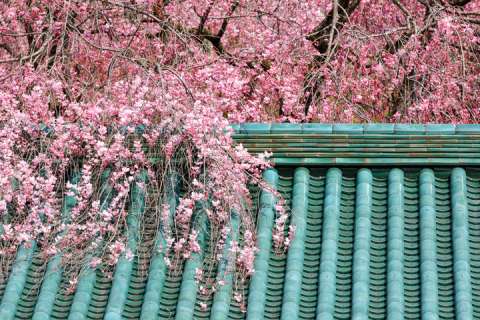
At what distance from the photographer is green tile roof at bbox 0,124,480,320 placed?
6.54m

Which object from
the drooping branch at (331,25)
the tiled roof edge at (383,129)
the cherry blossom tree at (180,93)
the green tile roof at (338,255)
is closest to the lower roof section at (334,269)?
the green tile roof at (338,255)

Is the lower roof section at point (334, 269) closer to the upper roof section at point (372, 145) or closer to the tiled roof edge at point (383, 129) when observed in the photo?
the upper roof section at point (372, 145)

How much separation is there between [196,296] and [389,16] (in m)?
7.67

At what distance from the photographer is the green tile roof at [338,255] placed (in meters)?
6.54

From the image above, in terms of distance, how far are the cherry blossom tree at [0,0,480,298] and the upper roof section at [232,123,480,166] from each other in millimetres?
265

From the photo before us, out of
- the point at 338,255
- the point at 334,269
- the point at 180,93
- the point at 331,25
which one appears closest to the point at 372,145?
the point at 338,255

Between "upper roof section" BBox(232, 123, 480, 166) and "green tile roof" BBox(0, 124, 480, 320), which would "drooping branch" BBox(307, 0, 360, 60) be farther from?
"green tile roof" BBox(0, 124, 480, 320)

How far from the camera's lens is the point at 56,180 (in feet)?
25.4

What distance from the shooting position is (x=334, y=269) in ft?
22.2

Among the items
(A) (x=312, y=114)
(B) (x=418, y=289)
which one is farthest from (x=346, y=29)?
(B) (x=418, y=289)

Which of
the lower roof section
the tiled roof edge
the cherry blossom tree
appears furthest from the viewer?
the tiled roof edge

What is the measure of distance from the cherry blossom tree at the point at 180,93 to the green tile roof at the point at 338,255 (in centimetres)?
17

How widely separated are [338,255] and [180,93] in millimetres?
3412

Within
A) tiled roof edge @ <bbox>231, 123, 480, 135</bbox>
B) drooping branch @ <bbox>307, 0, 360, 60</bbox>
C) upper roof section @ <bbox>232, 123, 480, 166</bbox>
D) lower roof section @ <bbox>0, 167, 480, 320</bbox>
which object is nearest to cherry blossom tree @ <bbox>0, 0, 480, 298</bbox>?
drooping branch @ <bbox>307, 0, 360, 60</bbox>
